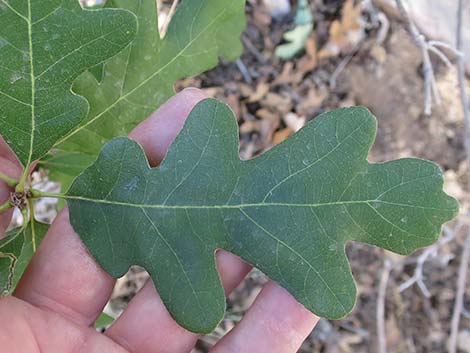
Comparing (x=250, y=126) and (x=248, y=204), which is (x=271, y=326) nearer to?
(x=248, y=204)

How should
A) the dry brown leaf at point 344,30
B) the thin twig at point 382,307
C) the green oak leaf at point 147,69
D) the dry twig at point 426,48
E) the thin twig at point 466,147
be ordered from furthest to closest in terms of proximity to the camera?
the dry brown leaf at point 344,30, the thin twig at point 382,307, the thin twig at point 466,147, the dry twig at point 426,48, the green oak leaf at point 147,69

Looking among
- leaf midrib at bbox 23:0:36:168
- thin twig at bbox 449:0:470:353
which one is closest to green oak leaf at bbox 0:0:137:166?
leaf midrib at bbox 23:0:36:168

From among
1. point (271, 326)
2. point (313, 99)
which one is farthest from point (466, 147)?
point (271, 326)

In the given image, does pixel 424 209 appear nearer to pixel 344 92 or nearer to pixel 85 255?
pixel 85 255

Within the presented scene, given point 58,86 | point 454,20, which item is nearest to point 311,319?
point 58,86

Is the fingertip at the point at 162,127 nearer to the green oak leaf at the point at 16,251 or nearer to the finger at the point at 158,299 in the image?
the finger at the point at 158,299

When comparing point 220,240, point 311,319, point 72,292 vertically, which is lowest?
point 311,319

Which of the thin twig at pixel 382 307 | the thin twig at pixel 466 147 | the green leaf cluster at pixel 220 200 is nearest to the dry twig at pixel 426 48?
the thin twig at pixel 466 147
